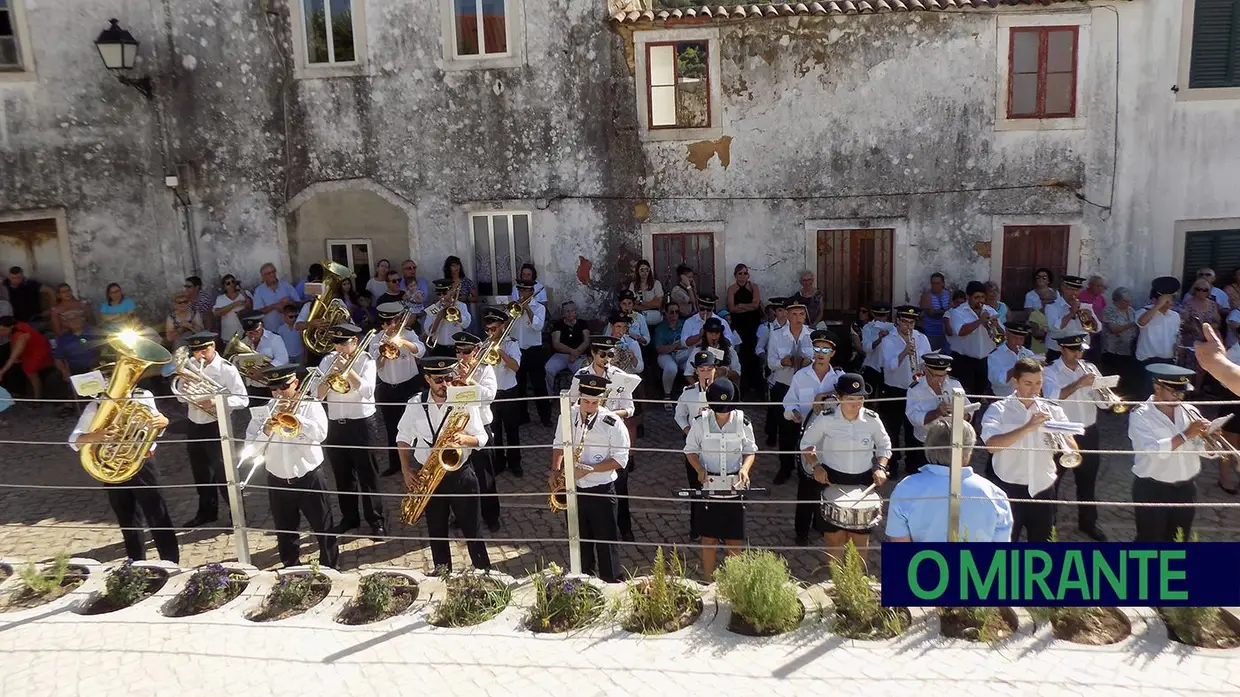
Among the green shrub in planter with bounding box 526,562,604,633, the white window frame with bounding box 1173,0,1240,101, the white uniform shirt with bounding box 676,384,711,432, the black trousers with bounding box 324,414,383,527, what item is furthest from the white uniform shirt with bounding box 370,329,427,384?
the white window frame with bounding box 1173,0,1240,101

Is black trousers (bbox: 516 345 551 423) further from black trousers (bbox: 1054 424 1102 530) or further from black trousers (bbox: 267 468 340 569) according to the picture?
black trousers (bbox: 1054 424 1102 530)

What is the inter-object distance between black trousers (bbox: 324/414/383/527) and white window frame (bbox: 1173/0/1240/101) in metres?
11.9

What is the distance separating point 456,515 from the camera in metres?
7.54

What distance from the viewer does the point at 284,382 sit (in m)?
7.55

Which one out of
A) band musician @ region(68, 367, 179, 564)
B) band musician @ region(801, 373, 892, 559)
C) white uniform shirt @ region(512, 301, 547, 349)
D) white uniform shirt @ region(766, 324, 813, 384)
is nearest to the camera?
band musician @ region(801, 373, 892, 559)

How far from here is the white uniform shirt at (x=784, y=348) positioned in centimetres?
1062

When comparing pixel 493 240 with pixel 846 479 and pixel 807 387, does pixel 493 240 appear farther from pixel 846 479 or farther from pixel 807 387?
pixel 846 479

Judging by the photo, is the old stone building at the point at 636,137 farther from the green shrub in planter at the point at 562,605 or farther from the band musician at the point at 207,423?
the green shrub in planter at the point at 562,605

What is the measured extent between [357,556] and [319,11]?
9.27 metres

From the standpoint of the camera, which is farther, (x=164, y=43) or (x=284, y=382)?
(x=164, y=43)

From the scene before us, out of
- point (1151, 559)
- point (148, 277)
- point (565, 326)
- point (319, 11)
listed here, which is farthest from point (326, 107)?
point (1151, 559)

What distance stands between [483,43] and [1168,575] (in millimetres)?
11396

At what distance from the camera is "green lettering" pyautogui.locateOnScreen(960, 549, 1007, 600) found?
5867 mm

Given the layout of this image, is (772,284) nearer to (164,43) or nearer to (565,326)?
(565,326)
